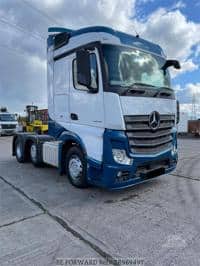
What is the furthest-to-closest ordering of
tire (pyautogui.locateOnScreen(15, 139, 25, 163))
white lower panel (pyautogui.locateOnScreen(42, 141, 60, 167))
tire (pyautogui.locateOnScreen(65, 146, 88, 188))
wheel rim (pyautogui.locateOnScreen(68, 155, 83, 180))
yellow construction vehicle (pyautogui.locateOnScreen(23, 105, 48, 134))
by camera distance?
yellow construction vehicle (pyautogui.locateOnScreen(23, 105, 48, 134))
tire (pyautogui.locateOnScreen(15, 139, 25, 163))
white lower panel (pyautogui.locateOnScreen(42, 141, 60, 167))
wheel rim (pyautogui.locateOnScreen(68, 155, 83, 180))
tire (pyautogui.locateOnScreen(65, 146, 88, 188))

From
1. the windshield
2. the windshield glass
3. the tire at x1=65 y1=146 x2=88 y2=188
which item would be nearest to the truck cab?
the windshield

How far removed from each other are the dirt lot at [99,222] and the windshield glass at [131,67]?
2.19 m

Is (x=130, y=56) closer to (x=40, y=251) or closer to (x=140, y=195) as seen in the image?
(x=140, y=195)

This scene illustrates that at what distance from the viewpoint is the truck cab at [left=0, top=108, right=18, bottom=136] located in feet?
71.6

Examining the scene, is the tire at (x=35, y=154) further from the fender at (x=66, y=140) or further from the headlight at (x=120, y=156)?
the headlight at (x=120, y=156)

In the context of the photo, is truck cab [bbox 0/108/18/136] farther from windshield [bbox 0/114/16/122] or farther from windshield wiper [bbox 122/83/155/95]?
windshield wiper [bbox 122/83/155/95]

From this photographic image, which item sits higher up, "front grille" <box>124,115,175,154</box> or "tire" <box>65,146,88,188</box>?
"front grille" <box>124,115,175,154</box>

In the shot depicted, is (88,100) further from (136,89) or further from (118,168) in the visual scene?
(118,168)

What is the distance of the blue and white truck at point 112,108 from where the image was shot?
169 inches

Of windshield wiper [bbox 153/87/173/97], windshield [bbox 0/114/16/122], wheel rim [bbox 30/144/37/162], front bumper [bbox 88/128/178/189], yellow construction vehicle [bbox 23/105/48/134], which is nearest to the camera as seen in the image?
front bumper [bbox 88/128/178/189]

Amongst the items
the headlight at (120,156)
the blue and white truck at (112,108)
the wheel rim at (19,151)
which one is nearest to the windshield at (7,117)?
the wheel rim at (19,151)

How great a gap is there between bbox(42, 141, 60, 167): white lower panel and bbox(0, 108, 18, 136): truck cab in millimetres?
16713

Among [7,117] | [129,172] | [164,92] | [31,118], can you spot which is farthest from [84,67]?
[7,117]

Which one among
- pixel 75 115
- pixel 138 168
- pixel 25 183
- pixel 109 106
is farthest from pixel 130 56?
pixel 25 183
